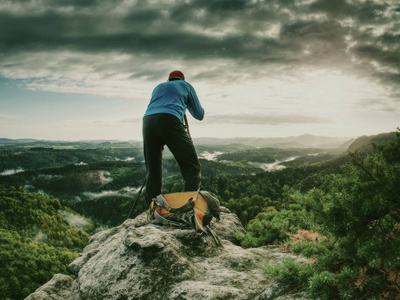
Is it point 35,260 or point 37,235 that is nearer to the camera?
point 35,260

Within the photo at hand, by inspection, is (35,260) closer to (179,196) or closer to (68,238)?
(68,238)

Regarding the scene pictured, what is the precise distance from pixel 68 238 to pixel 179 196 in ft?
430

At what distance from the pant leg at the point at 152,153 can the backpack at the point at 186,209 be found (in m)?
0.55

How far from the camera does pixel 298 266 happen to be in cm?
310

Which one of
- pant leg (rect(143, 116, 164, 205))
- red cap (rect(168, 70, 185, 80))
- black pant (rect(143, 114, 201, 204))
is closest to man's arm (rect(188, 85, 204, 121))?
red cap (rect(168, 70, 185, 80))

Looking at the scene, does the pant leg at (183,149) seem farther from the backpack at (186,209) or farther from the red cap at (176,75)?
the red cap at (176,75)

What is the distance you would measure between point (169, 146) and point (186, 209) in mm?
1622

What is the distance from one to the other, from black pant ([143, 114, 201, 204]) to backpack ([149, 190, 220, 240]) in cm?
47

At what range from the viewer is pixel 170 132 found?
550 centimetres

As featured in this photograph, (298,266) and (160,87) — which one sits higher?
(160,87)

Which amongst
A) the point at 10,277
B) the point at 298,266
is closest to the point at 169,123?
the point at 298,266

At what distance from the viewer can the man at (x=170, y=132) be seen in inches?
217

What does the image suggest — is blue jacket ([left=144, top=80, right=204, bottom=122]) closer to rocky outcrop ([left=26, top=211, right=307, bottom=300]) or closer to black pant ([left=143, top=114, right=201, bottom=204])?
black pant ([left=143, top=114, right=201, bottom=204])

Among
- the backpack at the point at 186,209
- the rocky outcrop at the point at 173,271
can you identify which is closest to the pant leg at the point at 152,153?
the backpack at the point at 186,209
